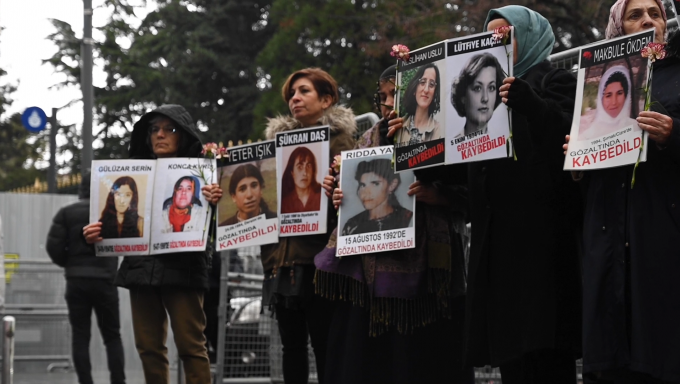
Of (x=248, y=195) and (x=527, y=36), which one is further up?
(x=527, y=36)

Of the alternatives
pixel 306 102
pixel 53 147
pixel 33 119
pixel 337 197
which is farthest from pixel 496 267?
pixel 53 147

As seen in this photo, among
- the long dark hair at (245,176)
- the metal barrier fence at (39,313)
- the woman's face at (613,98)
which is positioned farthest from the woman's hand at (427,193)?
the metal barrier fence at (39,313)

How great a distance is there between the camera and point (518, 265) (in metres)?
5.00

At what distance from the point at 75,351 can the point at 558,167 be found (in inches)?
249

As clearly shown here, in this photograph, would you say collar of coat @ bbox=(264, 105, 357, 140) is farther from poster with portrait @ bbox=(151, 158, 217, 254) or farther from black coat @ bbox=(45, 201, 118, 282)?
black coat @ bbox=(45, 201, 118, 282)

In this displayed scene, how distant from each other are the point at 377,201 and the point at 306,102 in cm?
109

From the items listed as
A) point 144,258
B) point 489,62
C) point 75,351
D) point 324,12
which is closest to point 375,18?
point 324,12

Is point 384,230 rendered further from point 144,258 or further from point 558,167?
point 144,258

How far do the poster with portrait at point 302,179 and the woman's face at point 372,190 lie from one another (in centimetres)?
44

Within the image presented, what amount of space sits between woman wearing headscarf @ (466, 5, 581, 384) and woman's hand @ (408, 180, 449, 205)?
2.51 feet

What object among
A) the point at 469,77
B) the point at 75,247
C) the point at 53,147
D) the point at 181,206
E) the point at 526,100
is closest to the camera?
the point at 526,100

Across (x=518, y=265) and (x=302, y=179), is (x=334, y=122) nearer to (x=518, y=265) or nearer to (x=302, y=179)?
(x=302, y=179)

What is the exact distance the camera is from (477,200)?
5.26 m

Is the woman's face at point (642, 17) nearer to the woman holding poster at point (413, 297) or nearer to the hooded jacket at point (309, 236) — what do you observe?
the woman holding poster at point (413, 297)
